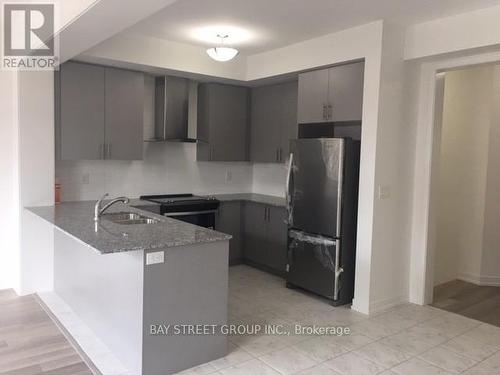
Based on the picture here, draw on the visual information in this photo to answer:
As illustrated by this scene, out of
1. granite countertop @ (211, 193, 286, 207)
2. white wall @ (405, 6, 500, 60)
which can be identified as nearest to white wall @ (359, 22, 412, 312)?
white wall @ (405, 6, 500, 60)

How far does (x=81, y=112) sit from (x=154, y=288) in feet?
7.78

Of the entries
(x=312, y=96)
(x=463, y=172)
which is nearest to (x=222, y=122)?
(x=312, y=96)

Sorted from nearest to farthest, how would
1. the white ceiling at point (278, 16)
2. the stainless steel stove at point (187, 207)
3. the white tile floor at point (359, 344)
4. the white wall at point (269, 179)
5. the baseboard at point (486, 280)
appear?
the white tile floor at point (359, 344) < the white ceiling at point (278, 16) < the stainless steel stove at point (187, 207) < the baseboard at point (486, 280) < the white wall at point (269, 179)

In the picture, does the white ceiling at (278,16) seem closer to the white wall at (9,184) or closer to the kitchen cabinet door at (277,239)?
the white wall at (9,184)

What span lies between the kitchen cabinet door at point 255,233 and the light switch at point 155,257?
97.1 inches

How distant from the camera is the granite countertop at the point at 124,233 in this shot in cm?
251

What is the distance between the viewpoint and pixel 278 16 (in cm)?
356

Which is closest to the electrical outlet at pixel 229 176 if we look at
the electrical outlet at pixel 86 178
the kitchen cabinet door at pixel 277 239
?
the kitchen cabinet door at pixel 277 239

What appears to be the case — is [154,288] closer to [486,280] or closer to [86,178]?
[86,178]

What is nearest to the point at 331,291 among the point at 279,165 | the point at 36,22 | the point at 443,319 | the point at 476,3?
the point at 443,319

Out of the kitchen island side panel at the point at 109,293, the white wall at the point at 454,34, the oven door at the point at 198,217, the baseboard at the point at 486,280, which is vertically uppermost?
the white wall at the point at 454,34

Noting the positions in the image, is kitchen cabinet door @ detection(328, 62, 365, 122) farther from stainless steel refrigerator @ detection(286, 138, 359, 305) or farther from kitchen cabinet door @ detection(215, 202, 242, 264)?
kitchen cabinet door @ detection(215, 202, 242, 264)

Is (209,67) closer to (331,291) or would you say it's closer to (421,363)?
(331,291)

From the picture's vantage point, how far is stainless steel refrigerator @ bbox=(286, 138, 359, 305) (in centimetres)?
388
